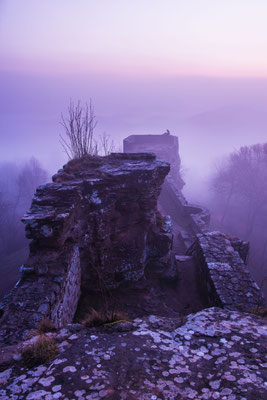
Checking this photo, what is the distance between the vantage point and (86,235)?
6.36 metres

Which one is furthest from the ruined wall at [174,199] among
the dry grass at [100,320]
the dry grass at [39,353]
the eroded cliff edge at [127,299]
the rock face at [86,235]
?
the dry grass at [39,353]

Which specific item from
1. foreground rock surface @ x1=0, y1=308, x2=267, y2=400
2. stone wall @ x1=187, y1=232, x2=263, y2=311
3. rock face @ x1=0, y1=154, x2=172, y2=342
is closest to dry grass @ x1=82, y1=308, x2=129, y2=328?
foreground rock surface @ x1=0, y1=308, x2=267, y2=400

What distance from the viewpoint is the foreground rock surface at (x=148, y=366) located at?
6.68ft

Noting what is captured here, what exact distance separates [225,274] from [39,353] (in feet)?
17.9

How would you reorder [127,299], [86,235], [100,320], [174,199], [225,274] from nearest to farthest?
[100,320] → [86,235] → [225,274] → [127,299] → [174,199]

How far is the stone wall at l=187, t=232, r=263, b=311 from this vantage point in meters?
5.54

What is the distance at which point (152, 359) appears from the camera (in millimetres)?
2477

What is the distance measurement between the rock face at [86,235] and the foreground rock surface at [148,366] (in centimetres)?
104

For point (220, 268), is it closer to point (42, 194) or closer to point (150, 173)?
point (150, 173)

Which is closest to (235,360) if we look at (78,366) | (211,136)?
(78,366)

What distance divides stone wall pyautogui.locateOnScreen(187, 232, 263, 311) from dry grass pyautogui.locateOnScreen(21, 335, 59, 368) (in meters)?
3.61

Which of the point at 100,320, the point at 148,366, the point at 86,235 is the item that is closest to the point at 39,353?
the point at 100,320

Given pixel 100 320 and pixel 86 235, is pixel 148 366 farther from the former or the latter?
pixel 86 235

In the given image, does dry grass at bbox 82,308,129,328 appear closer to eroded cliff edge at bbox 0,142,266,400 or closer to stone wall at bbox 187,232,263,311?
eroded cliff edge at bbox 0,142,266,400
